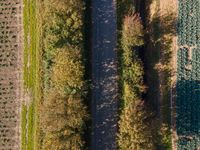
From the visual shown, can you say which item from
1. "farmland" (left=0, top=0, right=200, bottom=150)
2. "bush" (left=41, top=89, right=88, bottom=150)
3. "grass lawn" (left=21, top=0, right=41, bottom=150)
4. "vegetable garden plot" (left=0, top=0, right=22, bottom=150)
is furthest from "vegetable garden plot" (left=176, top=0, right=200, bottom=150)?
"vegetable garden plot" (left=0, top=0, right=22, bottom=150)

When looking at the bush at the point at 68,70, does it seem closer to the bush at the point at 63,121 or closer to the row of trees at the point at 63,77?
the row of trees at the point at 63,77

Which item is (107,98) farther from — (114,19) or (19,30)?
(19,30)

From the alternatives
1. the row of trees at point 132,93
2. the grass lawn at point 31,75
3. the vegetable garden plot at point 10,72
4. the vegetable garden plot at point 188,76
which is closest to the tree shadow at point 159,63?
the vegetable garden plot at point 188,76

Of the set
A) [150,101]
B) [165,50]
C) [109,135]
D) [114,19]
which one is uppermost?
[114,19]

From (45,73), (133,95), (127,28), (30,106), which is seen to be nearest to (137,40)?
(127,28)

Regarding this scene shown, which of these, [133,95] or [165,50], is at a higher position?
[165,50]
